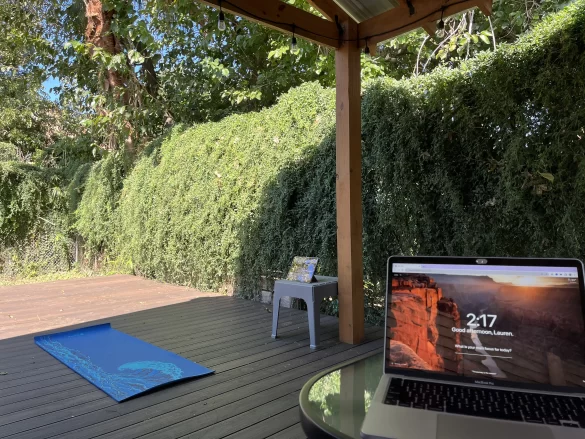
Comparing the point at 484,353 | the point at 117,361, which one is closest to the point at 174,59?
the point at 117,361

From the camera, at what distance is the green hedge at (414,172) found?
2.75 metres

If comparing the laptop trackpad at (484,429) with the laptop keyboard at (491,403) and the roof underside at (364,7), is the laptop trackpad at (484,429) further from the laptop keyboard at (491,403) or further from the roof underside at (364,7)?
the roof underside at (364,7)

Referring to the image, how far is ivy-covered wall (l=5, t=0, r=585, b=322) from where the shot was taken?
2.75 metres

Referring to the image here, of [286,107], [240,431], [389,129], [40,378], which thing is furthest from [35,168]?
[240,431]

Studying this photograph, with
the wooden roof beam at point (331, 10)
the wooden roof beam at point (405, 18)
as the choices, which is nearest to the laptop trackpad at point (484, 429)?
the wooden roof beam at point (405, 18)

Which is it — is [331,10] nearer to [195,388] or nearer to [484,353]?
[195,388]

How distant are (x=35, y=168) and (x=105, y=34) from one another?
287 cm

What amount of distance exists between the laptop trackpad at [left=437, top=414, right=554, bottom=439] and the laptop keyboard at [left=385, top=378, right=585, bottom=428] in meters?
0.02

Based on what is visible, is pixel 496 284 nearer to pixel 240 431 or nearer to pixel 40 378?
pixel 240 431

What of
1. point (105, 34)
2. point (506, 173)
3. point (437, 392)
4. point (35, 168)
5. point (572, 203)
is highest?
point (105, 34)

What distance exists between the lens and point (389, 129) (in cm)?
371

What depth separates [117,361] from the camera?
10.2 feet

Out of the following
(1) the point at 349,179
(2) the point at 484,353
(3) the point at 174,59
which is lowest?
(2) the point at 484,353

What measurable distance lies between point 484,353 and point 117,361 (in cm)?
280
